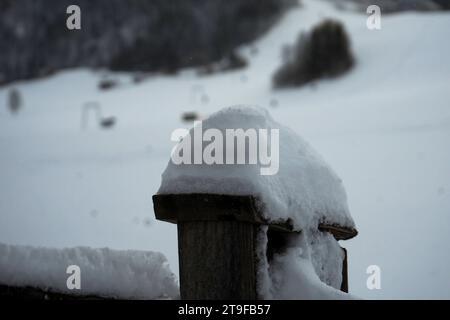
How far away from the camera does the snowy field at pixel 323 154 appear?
20.6 ft

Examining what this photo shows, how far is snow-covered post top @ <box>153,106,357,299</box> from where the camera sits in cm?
126

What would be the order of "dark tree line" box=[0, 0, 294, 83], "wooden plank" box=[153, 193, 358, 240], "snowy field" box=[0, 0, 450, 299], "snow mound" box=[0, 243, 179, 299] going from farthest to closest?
"dark tree line" box=[0, 0, 294, 83]
"snowy field" box=[0, 0, 450, 299]
"snow mound" box=[0, 243, 179, 299]
"wooden plank" box=[153, 193, 358, 240]

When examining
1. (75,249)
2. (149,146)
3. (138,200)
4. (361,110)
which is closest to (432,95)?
(361,110)

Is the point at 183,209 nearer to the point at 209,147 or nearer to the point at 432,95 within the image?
the point at 209,147

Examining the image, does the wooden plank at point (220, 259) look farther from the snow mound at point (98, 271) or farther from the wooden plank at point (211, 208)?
the snow mound at point (98, 271)

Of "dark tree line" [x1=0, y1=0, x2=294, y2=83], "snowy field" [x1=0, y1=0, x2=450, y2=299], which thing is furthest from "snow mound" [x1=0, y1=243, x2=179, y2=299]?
"dark tree line" [x1=0, y1=0, x2=294, y2=83]

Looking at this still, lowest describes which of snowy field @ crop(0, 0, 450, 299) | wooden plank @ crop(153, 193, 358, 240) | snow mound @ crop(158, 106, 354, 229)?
wooden plank @ crop(153, 193, 358, 240)

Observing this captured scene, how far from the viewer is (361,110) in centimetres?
1445

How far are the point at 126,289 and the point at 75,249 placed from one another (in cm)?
24

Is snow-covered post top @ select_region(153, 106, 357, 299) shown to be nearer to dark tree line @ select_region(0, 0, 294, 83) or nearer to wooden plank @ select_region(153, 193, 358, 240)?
wooden plank @ select_region(153, 193, 358, 240)

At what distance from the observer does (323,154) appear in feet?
35.6

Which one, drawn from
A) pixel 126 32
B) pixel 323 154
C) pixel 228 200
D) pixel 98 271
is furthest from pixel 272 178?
pixel 126 32

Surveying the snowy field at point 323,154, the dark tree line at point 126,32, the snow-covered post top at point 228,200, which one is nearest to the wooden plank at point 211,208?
the snow-covered post top at point 228,200

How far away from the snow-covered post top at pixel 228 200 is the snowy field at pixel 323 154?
3.60 meters
